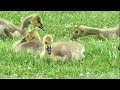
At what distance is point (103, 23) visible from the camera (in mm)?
5633

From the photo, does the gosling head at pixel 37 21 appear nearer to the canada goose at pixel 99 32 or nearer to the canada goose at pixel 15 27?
the canada goose at pixel 15 27

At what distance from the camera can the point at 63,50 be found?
203 inches

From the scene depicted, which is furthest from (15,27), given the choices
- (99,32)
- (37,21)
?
(99,32)

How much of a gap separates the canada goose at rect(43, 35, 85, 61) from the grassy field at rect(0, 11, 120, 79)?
59 millimetres

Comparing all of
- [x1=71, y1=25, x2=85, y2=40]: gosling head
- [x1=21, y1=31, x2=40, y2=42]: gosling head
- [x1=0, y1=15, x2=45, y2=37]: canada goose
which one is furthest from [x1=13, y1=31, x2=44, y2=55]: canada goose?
[x1=71, y1=25, x2=85, y2=40]: gosling head

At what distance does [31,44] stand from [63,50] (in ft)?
1.29

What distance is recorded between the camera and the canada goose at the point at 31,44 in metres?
5.29

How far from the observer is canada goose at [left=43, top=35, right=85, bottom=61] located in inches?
199

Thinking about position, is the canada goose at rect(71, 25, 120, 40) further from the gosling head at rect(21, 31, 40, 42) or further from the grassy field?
the gosling head at rect(21, 31, 40, 42)

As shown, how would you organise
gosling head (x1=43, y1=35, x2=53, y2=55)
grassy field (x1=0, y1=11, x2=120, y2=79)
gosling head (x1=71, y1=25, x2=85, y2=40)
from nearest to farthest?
grassy field (x1=0, y1=11, x2=120, y2=79), gosling head (x1=43, y1=35, x2=53, y2=55), gosling head (x1=71, y1=25, x2=85, y2=40)

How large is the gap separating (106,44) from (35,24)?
0.72 meters

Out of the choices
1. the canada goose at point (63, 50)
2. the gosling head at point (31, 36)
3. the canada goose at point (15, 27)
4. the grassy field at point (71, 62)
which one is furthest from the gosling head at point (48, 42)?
the canada goose at point (15, 27)

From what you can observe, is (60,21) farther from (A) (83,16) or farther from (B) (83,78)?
(B) (83,78)

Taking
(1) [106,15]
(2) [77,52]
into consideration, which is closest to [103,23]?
(1) [106,15]
